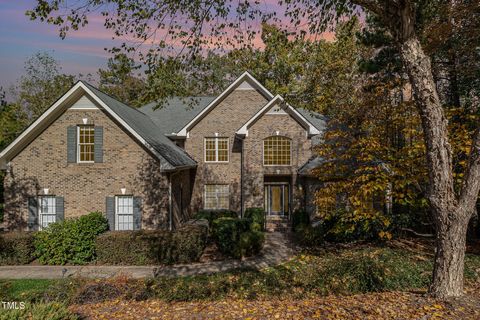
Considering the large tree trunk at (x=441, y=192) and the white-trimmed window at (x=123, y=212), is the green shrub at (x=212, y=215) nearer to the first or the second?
the white-trimmed window at (x=123, y=212)

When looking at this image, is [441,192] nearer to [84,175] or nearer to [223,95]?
[84,175]

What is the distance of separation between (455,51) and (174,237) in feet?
47.7

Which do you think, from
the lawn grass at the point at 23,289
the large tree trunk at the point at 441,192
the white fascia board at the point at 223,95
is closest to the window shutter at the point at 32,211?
the lawn grass at the point at 23,289

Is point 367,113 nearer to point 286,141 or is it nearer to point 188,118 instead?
point 286,141

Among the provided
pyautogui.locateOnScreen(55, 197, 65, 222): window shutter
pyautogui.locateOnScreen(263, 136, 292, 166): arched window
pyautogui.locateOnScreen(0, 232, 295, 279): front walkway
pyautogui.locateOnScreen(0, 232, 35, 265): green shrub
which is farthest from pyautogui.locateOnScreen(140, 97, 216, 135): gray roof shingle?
pyautogui.locateOnScreen(0, 232, 295, 279): front walkway

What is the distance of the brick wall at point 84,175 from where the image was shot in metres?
14.7

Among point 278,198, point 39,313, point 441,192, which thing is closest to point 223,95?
point 278,198

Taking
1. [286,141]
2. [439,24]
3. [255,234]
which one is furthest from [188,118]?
[439,24]

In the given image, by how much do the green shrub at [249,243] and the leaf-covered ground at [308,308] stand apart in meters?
5.60

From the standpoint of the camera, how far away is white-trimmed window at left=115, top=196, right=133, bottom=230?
14.6m

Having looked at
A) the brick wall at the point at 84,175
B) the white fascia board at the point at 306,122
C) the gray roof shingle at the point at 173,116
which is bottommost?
the brick wall at the point at 84,175

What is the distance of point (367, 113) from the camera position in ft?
41.2

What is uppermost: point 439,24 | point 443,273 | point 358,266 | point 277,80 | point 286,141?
point 277,80

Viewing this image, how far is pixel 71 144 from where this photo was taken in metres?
14.9
